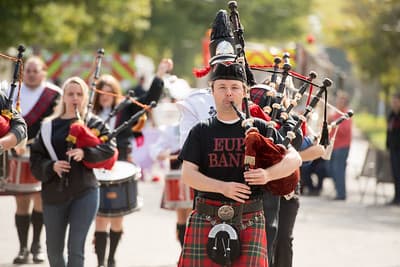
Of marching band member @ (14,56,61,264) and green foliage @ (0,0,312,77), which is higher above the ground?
green foliage @ (0,0,312,77)

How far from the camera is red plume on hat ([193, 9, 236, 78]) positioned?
7309 millimetres

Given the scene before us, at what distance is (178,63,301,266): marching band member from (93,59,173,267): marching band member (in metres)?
3.99

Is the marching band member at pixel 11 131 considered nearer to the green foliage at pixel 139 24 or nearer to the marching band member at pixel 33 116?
the marching band member at pixel 33 116

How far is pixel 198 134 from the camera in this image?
21.1 ft

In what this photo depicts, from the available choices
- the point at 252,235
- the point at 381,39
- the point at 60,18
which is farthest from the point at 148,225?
the point at 381,39

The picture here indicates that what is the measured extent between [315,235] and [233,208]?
8.02 meters

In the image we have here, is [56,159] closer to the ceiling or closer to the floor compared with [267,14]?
closer to the floor

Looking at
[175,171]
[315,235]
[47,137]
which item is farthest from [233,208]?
[315,235]

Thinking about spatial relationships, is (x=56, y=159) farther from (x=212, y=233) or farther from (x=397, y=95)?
(x=397, y=95)

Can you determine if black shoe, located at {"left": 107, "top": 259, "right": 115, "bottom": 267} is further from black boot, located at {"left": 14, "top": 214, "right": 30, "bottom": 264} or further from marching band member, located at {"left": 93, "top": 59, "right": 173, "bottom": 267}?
black boot, located at {"left": 14, "top": 214, "right": 30, "bottom": 264}

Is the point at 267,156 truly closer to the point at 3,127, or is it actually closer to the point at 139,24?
the point at 3,127

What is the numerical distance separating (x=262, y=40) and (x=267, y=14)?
1.62 m

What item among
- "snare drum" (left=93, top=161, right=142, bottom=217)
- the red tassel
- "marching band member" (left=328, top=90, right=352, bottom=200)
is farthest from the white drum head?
"marching band member" (left=328, top=90, right=352, bottom=200)

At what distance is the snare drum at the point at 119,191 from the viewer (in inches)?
412
